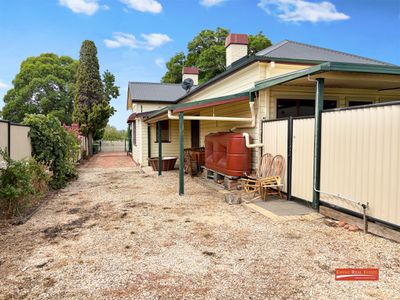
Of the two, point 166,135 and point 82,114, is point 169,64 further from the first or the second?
point 166,135

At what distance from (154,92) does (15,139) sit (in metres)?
11.1

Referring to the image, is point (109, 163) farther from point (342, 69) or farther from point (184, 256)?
point (342, 69)

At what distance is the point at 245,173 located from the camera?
7316 millimetres

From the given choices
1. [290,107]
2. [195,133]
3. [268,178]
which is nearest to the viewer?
[268,178]

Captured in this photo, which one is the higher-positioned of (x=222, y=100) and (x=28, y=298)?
(x=222, y=100)

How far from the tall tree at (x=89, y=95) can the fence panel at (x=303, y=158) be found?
16.7 metres

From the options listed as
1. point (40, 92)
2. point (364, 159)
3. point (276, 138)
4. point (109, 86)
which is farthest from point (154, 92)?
point (40, 92)

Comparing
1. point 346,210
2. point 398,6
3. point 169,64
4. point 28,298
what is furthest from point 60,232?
point 169,64

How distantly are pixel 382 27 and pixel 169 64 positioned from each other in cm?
2085

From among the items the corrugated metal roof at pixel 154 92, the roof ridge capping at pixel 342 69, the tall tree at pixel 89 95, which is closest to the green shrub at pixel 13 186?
the roof ridge capping at pixel 342 69

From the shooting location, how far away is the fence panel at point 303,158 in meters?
5.31

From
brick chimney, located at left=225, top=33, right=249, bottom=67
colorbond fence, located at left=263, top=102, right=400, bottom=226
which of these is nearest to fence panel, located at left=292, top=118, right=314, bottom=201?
colorbond fence, located at left=263, top=102, right=400, bottom=226

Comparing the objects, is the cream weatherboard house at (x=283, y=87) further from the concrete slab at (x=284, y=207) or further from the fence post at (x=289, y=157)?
the concrete slab at (x=284, y=207)

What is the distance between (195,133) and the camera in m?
13.9
